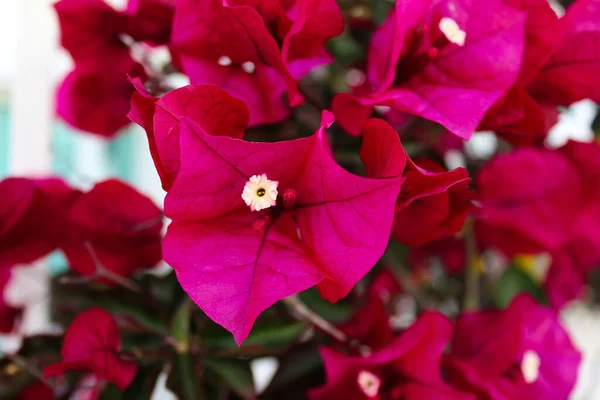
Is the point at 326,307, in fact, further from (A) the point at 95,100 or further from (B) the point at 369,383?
(A) the point at 95,100

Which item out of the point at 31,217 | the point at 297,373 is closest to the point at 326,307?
the point at 297,373

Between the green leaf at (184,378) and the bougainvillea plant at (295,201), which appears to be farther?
the green leaf at (184,378)

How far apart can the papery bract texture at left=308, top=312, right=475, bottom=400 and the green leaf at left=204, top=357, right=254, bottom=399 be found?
0.06m

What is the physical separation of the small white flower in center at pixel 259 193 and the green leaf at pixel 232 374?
19 centimetres

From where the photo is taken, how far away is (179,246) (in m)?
0.33

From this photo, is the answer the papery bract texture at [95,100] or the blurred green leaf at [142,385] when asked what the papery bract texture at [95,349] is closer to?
the blurred green leaf at [142,385]

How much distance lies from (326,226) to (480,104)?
131 millimetres

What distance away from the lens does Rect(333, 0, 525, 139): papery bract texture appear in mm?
360

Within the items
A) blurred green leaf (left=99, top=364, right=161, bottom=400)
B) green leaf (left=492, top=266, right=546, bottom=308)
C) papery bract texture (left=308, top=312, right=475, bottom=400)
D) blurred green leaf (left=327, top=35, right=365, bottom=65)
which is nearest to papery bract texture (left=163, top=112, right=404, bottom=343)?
papery bract texture (left=308, top=312, right=475, bottom=400)

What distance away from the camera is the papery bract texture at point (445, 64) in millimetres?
360

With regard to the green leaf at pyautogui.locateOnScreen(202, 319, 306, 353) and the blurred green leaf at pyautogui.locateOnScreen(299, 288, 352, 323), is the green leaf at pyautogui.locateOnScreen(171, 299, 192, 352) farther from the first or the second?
the blurred green leaf at pyautogui.locateOnScreen(299, 288, 352, 323)

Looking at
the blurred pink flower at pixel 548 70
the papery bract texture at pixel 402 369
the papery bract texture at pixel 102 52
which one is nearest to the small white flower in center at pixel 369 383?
the papery bract texture at pixel 402 369

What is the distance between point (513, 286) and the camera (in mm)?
764

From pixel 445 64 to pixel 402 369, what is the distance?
0.24 m
